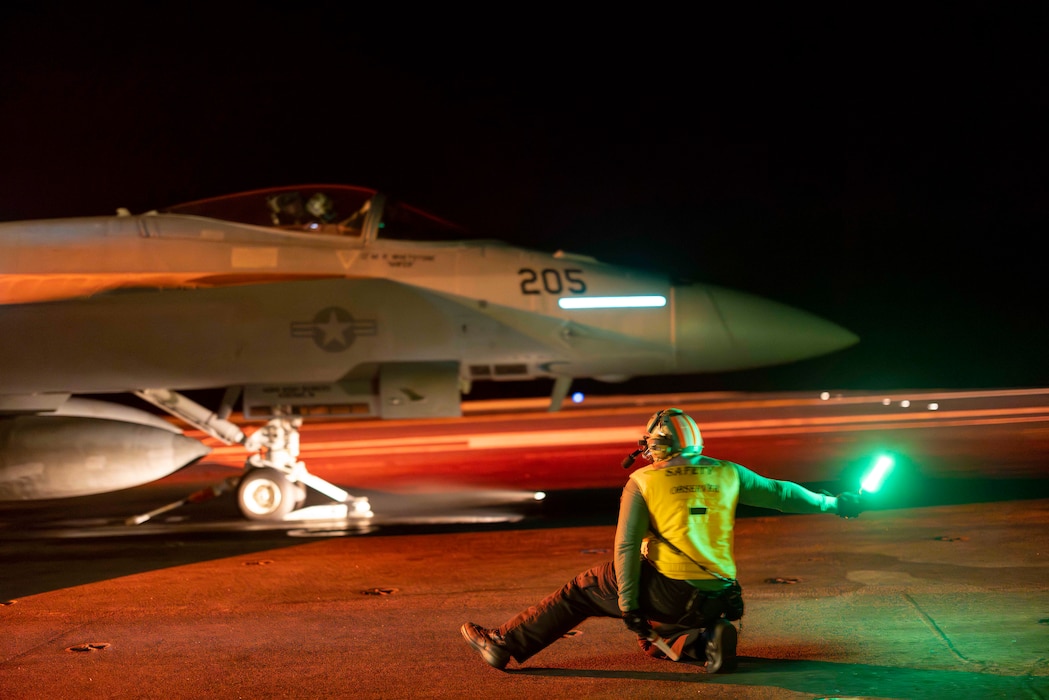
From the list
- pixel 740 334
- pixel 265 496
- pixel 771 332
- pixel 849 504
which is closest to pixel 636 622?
pixel 849 504

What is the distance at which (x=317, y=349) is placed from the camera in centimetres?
1012

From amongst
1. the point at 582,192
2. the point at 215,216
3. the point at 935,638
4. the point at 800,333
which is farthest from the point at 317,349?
the point at 582,192

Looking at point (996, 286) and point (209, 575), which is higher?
point (996, 286)

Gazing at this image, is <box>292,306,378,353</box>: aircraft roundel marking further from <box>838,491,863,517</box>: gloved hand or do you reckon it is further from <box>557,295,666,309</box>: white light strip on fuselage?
<box>838,491,863,517</box>: gloved hand

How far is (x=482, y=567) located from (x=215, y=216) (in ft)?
16.9

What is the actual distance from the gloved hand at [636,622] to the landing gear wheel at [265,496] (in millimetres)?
6159

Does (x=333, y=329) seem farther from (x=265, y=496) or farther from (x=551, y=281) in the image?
(x=551, y=281)

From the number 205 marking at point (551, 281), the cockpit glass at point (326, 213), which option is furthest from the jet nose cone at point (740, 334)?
the cockpit glass at point (326, 213)

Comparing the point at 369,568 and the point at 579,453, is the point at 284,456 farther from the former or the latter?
the point at 579,453

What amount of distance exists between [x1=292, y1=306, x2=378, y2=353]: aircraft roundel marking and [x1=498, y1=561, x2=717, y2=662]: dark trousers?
17.7 feet

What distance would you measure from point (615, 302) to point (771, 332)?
151 cm

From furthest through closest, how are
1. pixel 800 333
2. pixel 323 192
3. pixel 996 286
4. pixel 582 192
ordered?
pixel 582 192
pixel 996 286
pixel 323 192
pixel 800 333

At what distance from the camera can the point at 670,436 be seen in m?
4.95

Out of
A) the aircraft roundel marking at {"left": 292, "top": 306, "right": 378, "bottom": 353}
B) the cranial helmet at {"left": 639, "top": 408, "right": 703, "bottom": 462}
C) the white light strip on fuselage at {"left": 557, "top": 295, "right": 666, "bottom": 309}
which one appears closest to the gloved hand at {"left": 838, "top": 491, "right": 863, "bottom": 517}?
the cranial helmet at {"left": 639, "top": 408, "right": 703, "bottom": 462}
